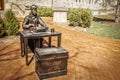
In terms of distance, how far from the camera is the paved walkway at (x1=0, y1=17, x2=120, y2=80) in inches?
180

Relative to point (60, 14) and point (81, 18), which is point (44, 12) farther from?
point (81, 18)

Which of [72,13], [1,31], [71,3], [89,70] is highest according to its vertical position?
[71,3]

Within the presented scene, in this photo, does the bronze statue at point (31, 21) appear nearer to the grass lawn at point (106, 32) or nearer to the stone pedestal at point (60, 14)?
the grass lawn at point (106, 32)

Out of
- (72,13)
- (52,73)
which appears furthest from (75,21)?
(52,73)

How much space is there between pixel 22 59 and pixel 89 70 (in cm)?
225

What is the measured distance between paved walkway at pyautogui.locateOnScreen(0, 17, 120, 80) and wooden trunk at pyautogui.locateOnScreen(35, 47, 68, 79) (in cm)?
20

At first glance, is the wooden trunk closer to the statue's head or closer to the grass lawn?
the statue's head

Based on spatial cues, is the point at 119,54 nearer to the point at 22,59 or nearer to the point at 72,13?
the point at 22,59

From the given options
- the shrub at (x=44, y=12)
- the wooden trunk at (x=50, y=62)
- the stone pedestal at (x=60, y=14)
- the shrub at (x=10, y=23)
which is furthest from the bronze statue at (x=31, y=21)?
the shrub at (x=44, y=12)

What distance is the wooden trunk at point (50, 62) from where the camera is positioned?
13.9 feet

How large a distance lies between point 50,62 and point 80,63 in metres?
1.57

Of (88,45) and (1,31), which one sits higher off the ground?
(1,31)

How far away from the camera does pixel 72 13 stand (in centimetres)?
1274

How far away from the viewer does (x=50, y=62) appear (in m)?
4.30
